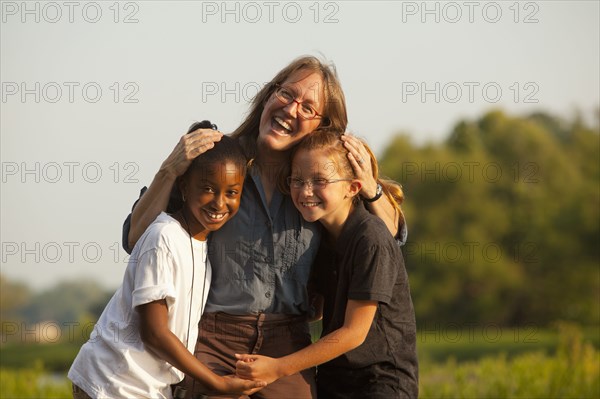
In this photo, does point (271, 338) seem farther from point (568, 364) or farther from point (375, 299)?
point (568, 364)

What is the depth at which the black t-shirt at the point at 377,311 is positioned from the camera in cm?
372

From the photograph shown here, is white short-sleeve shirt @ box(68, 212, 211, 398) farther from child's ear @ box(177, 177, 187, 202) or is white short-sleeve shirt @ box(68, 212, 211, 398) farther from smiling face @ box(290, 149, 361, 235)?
smiling face @ box(290, 149, 361, 235)

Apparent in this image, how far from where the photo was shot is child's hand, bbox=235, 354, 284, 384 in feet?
12.0

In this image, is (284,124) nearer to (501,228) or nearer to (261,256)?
(261,256)

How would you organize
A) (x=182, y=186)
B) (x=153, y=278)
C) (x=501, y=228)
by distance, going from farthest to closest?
(x=501, y=228) → (x=182, y=186) → (x=153, y=278)

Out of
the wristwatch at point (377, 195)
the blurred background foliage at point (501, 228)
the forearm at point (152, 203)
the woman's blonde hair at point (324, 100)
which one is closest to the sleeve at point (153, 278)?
the forearm at point (152, 203)

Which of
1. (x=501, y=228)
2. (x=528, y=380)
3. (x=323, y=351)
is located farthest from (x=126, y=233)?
(x=501, y=228)

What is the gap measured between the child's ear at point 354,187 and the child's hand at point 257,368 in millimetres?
764

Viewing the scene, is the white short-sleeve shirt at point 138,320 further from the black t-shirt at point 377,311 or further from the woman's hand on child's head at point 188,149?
the black t-shirt at point 377,311

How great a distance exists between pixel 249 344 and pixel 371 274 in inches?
23.0

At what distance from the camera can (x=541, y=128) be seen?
2672 centimetres

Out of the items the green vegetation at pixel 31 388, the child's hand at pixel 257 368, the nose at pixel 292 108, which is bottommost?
the green vegetation at pixel 31 388

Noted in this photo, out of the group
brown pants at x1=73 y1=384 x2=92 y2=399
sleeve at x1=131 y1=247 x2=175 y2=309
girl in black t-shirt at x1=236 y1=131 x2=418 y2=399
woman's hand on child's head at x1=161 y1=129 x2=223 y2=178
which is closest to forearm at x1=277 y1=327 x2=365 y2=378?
girl in black t-shirt at x1=236 y1=131 x2=418 y2=399

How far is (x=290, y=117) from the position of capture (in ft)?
12.9
